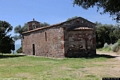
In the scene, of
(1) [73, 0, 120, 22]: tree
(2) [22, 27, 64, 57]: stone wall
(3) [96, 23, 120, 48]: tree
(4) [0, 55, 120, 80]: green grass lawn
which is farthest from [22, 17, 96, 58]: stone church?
(3) [96, 23, 120, 48]: tree

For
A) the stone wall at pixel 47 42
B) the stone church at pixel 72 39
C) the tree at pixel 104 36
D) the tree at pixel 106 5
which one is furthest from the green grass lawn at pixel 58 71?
the tree at pixel 104 36

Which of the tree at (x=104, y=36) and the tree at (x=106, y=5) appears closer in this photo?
the tree at (x=106, y=5)

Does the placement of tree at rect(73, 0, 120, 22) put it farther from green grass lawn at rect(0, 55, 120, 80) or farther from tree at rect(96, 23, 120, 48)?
tree at rect(96, 23, 120, 48)

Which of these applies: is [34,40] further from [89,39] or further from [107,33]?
[107,33]

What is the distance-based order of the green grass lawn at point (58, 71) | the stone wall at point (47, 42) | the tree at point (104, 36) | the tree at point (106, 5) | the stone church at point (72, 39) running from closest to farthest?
1. the tree at point (106, 5)
2. the green grass lawn at point (58, 71)
3. the stone church at point (72, 39)
4. the stone wall at point (47, 42)
5. the tree at point (104, 36)

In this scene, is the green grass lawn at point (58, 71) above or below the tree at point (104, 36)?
below

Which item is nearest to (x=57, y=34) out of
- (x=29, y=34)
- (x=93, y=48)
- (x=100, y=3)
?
(x=93, y=48)

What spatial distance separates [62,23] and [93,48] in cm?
521

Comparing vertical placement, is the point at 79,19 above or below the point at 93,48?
above

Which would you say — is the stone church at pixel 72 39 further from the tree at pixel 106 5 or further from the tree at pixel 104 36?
the tree at pixel 104 36

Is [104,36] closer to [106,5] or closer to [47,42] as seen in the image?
[47,42]

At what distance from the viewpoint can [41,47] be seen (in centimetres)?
3164

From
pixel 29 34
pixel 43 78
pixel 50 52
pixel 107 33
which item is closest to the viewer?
pixel 43 78

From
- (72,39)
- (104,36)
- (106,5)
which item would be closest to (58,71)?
(106,5)
